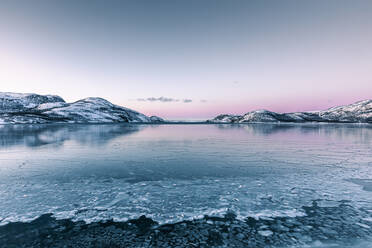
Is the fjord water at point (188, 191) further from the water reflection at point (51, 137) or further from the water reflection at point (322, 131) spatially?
the water reflection at point (322, 131)

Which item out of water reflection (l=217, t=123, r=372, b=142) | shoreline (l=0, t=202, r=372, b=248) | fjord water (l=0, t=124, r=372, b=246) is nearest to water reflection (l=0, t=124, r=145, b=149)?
fjord water (l=0, t=124, r=372, b=246)

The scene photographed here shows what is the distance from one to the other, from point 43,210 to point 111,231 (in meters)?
3.62

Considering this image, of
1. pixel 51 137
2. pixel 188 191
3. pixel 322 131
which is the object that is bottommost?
pixel 322 131

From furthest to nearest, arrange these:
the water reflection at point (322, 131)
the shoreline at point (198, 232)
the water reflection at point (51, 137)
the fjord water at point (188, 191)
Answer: the water reflection at point (322, 131) < the water reflection at point (51, 137) < the fjord water at point (188, 191) < the shoreline at point (198, 232)

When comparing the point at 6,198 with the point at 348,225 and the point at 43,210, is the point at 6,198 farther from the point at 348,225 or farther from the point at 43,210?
the point at 348,225

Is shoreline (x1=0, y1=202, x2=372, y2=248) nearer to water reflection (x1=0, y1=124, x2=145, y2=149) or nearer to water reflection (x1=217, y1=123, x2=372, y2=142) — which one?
water reflection (x1=0, y1=124, x2=145, y2=149)

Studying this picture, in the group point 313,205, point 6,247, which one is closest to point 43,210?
point 6,247

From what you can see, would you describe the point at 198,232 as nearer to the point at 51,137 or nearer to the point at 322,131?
the point at 51,137

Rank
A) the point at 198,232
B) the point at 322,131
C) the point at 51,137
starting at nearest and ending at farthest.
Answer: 1. the point at 198,232
2. the point at 51,137
3. the point at 322,131

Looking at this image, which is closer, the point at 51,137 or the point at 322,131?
the point at 51,137

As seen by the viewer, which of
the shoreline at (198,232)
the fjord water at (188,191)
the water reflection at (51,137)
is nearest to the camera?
the shoreline at (198,232)

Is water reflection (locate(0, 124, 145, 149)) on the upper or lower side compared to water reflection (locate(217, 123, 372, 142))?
upper

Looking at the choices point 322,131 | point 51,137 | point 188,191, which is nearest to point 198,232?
point 188,191

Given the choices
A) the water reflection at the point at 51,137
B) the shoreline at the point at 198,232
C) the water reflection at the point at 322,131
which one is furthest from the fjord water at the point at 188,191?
the water reflection at the point at 322,131
